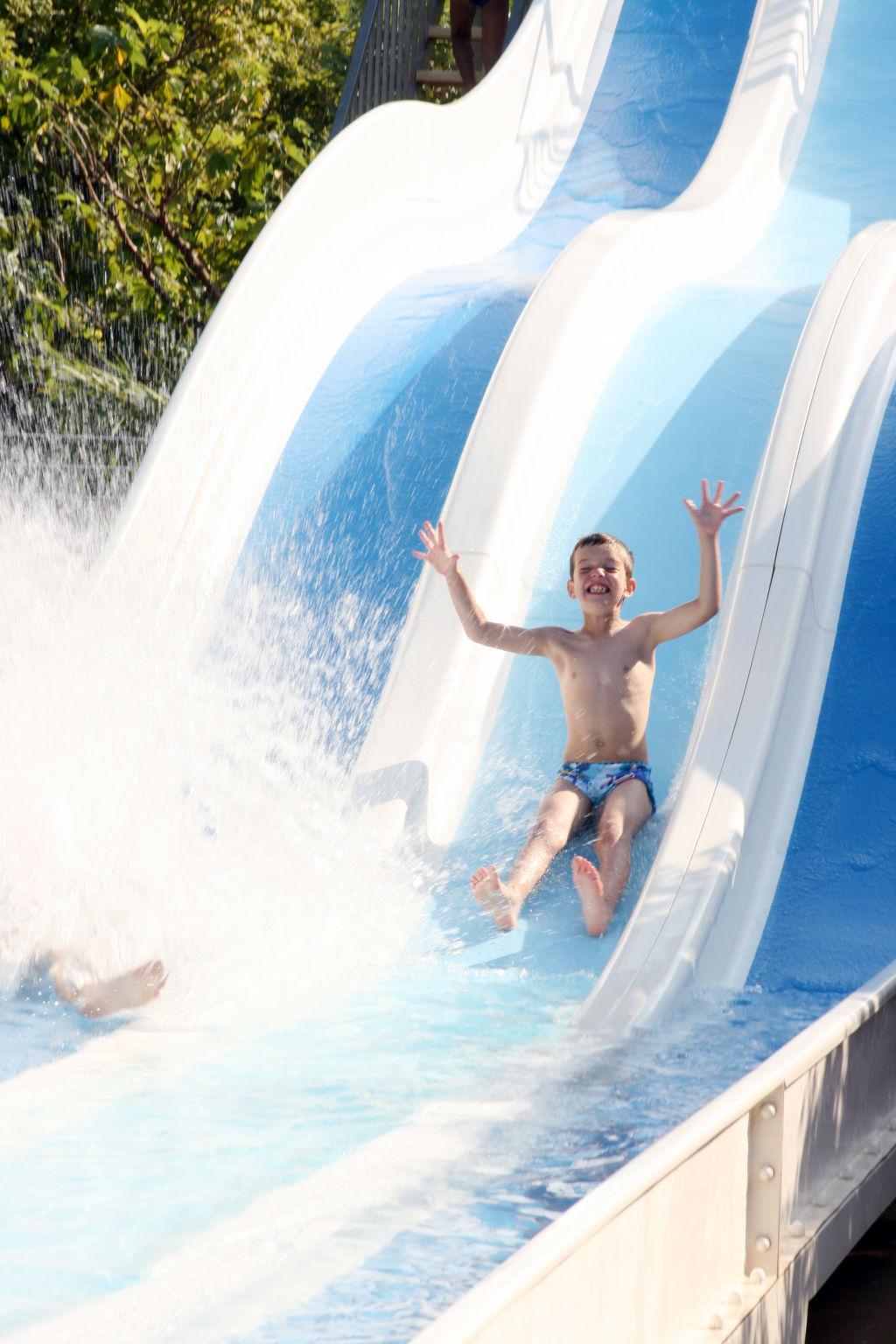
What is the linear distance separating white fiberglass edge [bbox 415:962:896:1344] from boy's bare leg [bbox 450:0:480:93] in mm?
8622

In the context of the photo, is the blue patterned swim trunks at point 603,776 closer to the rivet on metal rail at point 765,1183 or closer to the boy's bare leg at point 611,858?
the boy's bare leg at point 611,858

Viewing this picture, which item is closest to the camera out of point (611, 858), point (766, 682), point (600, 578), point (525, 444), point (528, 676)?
point (611, 858)

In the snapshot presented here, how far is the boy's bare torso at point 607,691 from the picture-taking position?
14.6ft

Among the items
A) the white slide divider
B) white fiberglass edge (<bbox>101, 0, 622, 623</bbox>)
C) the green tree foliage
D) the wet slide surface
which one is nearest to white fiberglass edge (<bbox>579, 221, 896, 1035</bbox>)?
the white slide divider

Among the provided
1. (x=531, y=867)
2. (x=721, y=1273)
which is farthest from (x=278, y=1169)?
(x=531, y=867)

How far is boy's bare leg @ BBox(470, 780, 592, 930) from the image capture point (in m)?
4.08

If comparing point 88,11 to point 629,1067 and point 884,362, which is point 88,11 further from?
point 629,1067

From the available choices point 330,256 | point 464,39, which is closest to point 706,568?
point 330,256

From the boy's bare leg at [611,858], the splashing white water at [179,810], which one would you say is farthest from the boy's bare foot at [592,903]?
the splashing white water at [179,810]

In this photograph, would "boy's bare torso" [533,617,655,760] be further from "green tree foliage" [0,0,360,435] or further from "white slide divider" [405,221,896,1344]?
"green tree foliage" [0,0,360,435]

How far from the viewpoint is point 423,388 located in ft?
19.5

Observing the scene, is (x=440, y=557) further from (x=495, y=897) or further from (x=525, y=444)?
(x=495, y=897)

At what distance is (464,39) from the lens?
10266 millimetres

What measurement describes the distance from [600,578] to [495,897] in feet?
3.51
